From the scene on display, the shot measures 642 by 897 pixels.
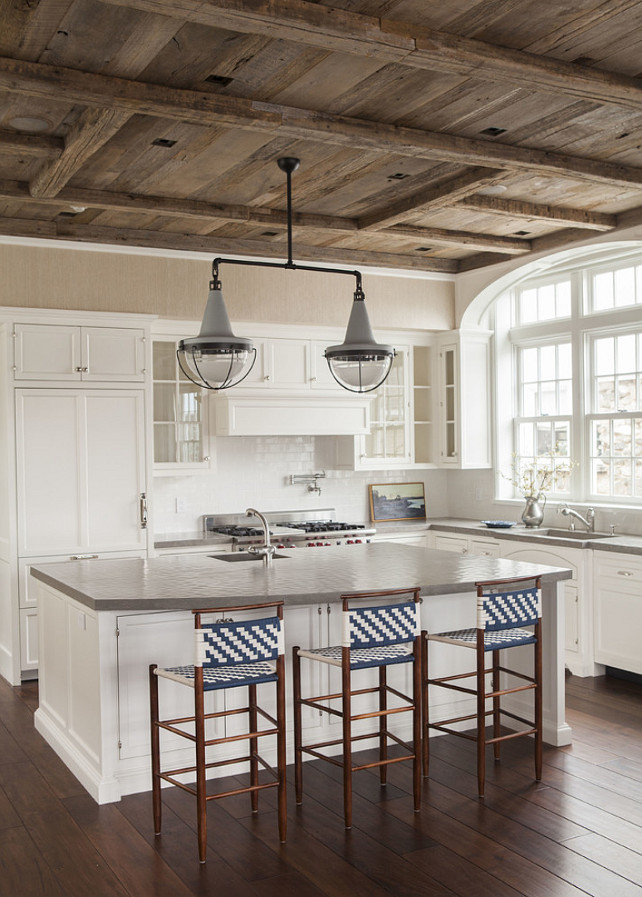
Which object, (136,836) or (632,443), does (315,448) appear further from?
(136,836)

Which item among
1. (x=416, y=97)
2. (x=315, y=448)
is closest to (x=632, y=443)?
(x=315, y=448)

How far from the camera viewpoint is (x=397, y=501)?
8.08m

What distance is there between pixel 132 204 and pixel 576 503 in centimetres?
403

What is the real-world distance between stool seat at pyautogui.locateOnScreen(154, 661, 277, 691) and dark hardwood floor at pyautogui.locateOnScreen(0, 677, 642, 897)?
64 cm

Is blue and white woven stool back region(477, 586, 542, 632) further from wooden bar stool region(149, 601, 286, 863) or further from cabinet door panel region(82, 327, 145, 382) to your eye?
cabinet door panel region(82, 327, 145, 382)

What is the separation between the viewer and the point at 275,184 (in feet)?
17.4

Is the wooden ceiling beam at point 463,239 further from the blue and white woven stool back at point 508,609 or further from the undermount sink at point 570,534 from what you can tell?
the blue and white woven stool back at point 508,609

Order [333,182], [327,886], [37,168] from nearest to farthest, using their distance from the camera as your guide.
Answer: [327,886], [37,168], [333,182]

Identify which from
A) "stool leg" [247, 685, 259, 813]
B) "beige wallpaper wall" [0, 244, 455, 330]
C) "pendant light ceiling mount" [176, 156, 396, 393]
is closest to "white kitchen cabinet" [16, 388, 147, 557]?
"beige wallpaper wall" [0, 244, 455, 330]

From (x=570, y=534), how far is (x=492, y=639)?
9.37 feet

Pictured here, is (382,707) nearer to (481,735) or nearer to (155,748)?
(481,735)

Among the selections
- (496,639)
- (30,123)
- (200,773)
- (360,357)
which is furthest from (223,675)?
(30,123)

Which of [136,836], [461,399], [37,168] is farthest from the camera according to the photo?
[461,399]

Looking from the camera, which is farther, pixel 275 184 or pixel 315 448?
pixel 315 448
